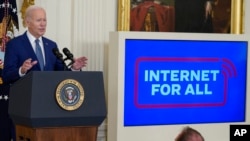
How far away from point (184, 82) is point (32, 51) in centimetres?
173

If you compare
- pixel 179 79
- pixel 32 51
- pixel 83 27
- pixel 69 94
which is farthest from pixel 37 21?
pixel 179 79

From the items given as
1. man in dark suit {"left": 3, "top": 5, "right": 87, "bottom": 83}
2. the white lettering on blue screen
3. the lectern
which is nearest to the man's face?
man in dark suit {"left": 3, "top": 5, "right": 87, "bottom": 83}

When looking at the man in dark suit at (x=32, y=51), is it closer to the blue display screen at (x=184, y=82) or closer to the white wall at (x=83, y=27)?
the blue display screen at (x=184, y=82)

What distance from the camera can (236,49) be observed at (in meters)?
5.25

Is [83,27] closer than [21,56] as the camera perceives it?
No

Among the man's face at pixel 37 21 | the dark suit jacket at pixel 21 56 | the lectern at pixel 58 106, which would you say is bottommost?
the lectern at pixel 58 106

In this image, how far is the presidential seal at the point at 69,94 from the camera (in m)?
3.38

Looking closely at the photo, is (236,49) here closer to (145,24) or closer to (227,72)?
(227,72)

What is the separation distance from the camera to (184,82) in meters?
5.11

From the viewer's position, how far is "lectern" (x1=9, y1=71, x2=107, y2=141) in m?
3.31

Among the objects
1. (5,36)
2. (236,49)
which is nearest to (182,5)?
(236,49)

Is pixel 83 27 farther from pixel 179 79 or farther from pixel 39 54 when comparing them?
pixel 39 54

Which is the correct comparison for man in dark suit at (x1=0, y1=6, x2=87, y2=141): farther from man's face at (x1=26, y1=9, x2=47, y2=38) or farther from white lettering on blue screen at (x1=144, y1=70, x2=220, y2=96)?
white lettering on blue screen at (x1=144, y1=70, x2=220, y2=96)

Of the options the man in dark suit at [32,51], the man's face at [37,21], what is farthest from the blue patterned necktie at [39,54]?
the man's face at [37,21]
